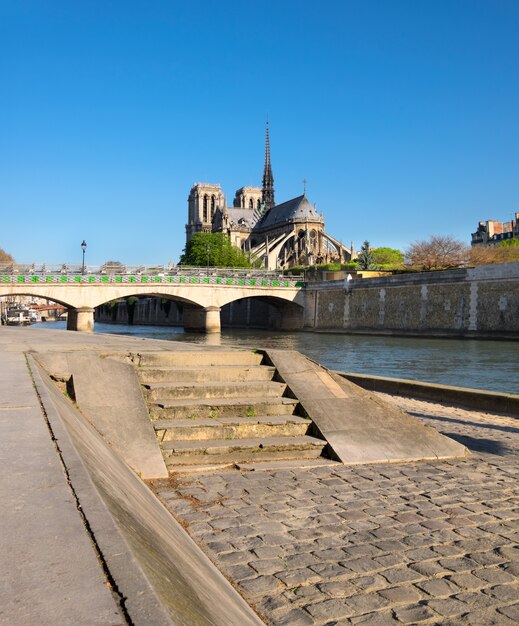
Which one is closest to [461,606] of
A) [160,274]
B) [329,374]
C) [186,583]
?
[186,583]

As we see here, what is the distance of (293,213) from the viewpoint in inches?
4186

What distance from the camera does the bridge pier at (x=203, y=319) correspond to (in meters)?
55.6

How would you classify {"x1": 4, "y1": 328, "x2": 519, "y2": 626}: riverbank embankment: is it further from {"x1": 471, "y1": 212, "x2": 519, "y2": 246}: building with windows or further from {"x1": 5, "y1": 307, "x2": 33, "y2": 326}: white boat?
{"x1": 471, "y1": 212, "x2": 519, "y2": 246}: building with windows

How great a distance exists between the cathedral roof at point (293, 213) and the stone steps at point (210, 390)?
97.0 metres

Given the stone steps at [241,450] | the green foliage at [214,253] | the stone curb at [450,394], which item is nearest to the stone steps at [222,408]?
the stone steps at [241,450]

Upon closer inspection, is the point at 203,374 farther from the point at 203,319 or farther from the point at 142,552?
the point at 203,319

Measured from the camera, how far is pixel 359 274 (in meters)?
60.9

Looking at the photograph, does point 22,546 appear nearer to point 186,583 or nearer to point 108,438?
point 186,583

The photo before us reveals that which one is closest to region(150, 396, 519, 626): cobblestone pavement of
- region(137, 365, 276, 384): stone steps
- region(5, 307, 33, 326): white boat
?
region(137, 365, 276, 384): stone steps

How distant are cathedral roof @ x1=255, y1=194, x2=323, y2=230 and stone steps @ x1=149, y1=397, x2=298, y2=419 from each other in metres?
97.4

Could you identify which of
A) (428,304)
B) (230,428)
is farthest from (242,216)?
(230,428)

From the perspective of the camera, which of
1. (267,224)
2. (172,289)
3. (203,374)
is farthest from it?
(267,224)

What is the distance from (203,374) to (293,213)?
10100 cm

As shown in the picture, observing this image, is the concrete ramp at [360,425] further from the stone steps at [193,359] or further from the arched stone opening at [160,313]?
the arched stone opening at [160,313]
